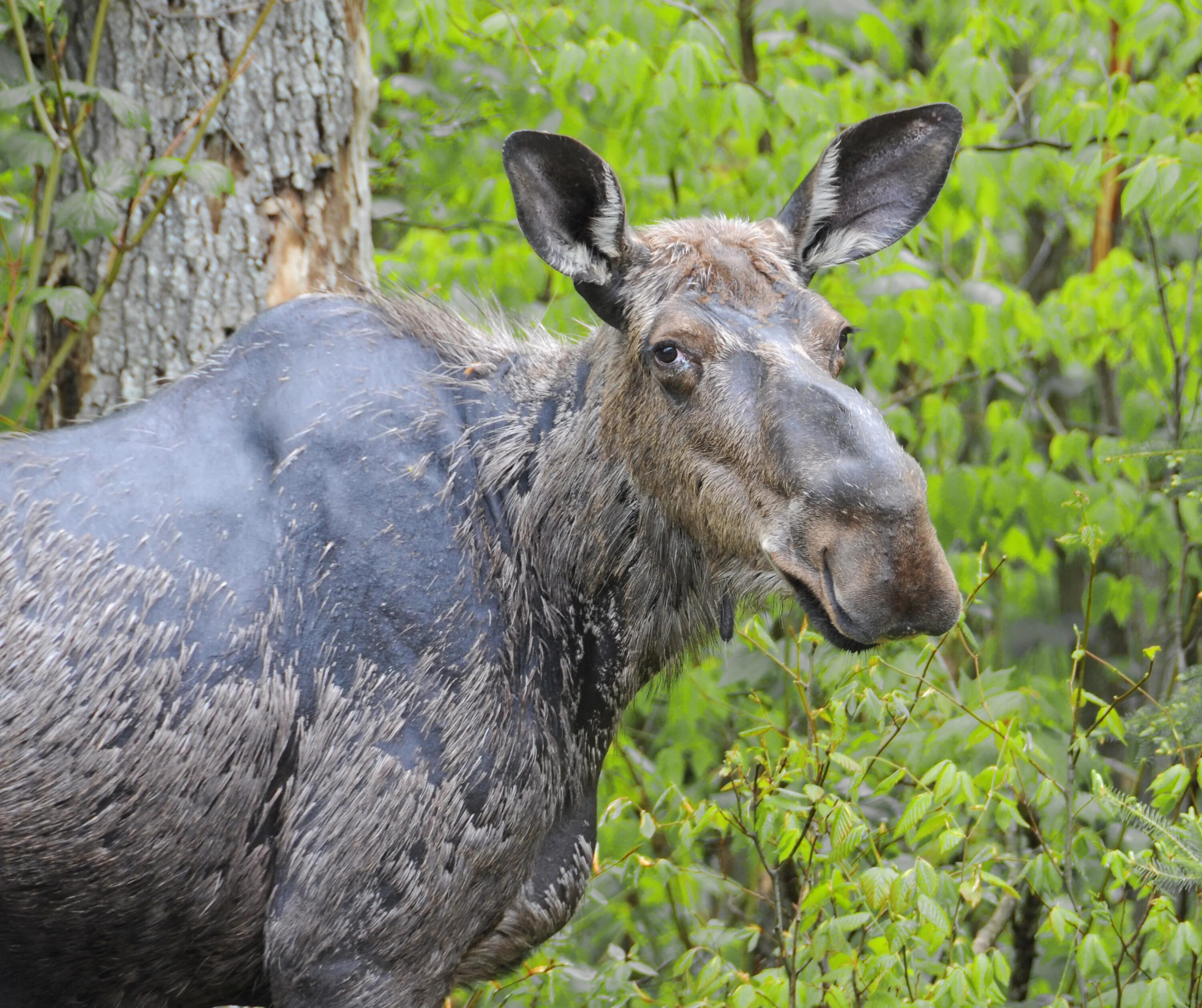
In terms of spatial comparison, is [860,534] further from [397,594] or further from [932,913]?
[932,913]

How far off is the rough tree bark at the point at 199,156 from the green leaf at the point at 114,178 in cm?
24

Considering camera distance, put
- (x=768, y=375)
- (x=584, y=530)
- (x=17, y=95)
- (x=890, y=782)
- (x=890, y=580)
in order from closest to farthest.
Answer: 1. (x=890, y=580)
2. (x=768, y=375)
3. (x=584, y=530)
4. (x=890, y=782)
5. (x=17, y=95)

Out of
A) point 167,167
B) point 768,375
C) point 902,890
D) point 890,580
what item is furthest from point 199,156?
point 902,890

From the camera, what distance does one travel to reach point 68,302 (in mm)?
4207

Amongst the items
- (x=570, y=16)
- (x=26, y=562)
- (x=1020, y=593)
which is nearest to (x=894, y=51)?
(x=570, y=16)

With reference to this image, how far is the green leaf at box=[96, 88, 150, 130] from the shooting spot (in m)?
4.10

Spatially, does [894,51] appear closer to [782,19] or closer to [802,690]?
[782,19]

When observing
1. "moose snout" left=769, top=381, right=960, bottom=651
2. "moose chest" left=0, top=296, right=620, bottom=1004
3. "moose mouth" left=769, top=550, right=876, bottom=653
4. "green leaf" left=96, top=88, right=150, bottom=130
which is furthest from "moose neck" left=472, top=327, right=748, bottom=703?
"green leaf" left=96, top=88, right=150, bottom=130

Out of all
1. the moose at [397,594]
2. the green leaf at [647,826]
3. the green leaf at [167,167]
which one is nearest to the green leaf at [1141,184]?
the moose at [397,594]

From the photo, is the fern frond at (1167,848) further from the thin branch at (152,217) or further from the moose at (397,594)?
the thin branch at (152,217)

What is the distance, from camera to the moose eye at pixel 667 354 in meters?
3.10

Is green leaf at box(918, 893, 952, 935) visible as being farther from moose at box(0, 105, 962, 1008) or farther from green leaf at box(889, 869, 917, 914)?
moose at box(0, 105, 962, 1008)

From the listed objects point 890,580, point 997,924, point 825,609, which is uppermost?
point 890,580

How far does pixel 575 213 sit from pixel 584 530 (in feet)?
2.71
